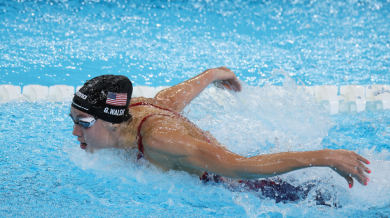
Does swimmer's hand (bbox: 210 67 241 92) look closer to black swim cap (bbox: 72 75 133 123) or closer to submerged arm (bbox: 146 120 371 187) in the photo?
black swim cap (bbox: 72 75 133 123)

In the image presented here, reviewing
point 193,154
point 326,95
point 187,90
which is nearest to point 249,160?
point 193,154

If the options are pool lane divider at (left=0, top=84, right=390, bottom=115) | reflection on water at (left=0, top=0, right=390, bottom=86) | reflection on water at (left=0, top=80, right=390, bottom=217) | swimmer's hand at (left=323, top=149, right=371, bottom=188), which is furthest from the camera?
reflection on water at (left=0, top=0, right=390, bottom=86)

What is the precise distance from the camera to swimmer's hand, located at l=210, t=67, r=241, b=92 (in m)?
2.78

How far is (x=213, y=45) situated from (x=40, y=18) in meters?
3.23

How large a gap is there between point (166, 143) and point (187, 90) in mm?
952

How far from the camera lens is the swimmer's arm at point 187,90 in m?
2.54

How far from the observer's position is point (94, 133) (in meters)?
1.96

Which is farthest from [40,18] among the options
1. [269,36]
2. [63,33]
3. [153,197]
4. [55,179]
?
[153,197]

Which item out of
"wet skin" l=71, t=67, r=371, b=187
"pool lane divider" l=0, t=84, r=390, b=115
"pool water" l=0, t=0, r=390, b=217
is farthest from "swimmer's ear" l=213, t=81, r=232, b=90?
"pool lane divider" l=0, t=84, r=390, b=115

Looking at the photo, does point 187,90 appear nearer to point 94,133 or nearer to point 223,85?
point 223,85

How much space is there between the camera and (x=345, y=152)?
5.43 feet

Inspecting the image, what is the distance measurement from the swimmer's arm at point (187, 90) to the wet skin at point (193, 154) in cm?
41

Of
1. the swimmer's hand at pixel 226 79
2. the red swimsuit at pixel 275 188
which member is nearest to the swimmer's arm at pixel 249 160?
the red swimsuit at pixel 275 188

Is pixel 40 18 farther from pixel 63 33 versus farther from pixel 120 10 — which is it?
pixel 120 10
